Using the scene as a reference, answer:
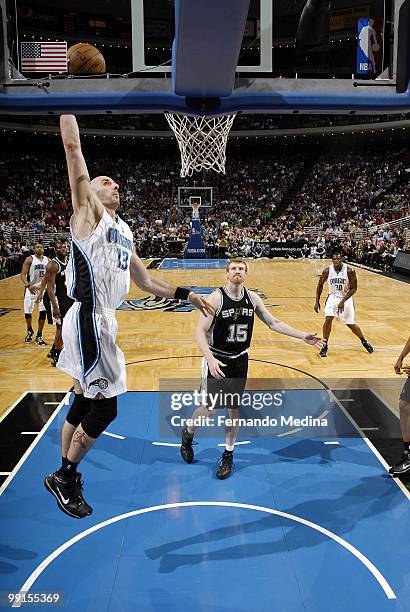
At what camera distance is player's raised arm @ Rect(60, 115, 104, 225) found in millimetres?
2518

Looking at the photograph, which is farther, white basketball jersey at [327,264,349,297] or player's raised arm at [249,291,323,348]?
white basketball jersey at [327,264,349,297]

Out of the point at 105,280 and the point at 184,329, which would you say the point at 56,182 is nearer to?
the point at 184,329

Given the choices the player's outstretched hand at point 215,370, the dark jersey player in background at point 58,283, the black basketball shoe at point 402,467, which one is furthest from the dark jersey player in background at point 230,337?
the dark jersey player in background at point 58,283

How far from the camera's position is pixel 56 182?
30.0 meters

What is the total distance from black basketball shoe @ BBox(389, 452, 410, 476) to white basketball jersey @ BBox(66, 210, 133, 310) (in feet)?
9.47

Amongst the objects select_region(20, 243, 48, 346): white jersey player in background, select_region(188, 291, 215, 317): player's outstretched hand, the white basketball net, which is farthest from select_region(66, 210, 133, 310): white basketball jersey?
select_region(20, 243, 48, 346): white jersey player in background

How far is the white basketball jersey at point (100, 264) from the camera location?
2707 millimetres

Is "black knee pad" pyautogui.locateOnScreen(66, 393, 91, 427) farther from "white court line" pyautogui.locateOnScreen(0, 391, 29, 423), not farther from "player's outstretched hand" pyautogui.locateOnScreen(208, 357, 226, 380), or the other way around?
"white court line" pyautogui.locateOnScreen(0, 391, 29, 423)

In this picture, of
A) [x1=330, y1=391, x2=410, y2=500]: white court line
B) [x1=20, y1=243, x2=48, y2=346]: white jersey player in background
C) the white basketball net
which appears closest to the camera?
[x1=330, y1=391, x2=410, y2=500]: white court line

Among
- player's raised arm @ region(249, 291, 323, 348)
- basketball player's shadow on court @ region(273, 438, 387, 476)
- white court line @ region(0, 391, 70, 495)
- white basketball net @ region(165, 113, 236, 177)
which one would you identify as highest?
white basketball net @ region(165, 113, 236, 177)

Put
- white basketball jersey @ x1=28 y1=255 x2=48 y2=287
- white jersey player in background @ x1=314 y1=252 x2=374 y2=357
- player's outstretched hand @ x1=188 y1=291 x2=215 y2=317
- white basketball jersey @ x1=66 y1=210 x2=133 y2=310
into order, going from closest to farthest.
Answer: white basketball jersey @ x1=66 y1=210 x2=133 y2=310, player's outstretched hand @ x1=188 y1=291 x2=215 y2=317, white jersey player in background @ x1=314 y1=252 x2=374 y2=357, white basketball jersey @ x1=28 y1=255 x2=48 y2=287

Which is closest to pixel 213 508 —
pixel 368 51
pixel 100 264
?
pixel 100 264

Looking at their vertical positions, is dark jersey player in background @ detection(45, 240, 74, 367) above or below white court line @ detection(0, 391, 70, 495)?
above

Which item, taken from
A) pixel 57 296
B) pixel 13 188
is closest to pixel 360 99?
pixel 57 296
